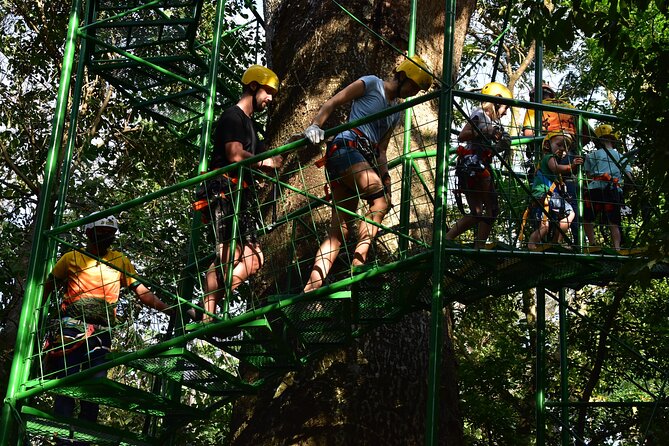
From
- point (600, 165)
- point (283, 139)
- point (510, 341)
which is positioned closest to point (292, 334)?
point (283, 139)

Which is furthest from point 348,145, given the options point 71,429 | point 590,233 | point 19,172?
point 19,172

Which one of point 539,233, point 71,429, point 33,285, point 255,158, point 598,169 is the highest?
point 598,169

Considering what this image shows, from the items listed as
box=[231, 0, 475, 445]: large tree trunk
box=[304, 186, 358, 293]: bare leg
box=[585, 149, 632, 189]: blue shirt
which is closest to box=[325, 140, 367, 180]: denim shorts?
box=[304, 186, 358, 293]: bare leg

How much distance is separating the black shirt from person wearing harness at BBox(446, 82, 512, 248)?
128 cm

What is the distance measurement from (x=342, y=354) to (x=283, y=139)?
1929 mm

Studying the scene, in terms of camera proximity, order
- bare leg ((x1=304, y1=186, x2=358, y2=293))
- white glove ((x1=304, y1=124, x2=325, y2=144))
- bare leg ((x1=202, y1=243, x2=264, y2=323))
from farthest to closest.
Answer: bare leg ((x1=202, y1=243, x2=264, y2=323)), bare leg ((x1=304, y1=186, x2=358, y2=293)), white glove ((x1=304, y1=124, x2=325, y2=144))

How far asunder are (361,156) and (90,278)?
1.95m

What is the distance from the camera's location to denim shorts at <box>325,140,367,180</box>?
18.9 feet

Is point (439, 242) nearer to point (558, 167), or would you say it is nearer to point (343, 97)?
point (343, 97)

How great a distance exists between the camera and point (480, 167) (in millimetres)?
6176

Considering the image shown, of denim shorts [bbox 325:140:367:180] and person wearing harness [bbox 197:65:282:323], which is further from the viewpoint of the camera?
person wearing harness [bbox 197:65:282:323]

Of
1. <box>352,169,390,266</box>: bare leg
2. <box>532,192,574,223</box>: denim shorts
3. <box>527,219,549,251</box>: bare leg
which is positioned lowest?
<box>352,169,390,266</box>: bare leg

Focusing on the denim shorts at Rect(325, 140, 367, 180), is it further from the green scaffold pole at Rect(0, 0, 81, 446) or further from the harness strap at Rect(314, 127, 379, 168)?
the green scaffold pole at Rect(0, 0, 81, 446)

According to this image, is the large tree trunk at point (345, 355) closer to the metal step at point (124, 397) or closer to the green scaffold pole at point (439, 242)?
the metal step at point (124, 397)
